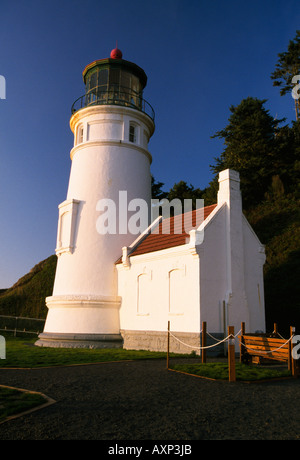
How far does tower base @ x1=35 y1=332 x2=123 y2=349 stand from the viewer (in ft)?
53.9

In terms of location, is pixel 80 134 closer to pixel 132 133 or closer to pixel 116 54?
pixel 132 133

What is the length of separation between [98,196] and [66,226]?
7.59 ft

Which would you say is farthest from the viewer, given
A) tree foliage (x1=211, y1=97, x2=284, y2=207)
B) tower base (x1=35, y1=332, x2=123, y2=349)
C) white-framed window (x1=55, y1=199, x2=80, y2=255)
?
tree foliage (x1=211, y1=97, x2=284, y2=207)

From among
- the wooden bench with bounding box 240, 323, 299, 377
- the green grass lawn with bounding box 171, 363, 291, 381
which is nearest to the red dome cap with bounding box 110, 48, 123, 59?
the wooden bench with bounding box 240, 323, 299, 377

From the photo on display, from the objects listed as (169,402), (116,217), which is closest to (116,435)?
(169,402)

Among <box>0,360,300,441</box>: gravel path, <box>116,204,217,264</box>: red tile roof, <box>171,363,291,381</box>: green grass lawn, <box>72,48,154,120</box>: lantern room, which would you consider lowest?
<box>0,360,300,441</box>: gravel path

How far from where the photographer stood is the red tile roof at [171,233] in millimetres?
15461

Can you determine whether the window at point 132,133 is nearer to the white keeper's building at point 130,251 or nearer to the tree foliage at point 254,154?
the white keeper's building at point 130,251

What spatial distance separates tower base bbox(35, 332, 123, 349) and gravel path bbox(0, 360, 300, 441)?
7.02 metres

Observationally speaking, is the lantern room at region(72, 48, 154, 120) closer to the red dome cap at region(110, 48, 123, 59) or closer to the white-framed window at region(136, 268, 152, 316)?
the red dome cap at region(110, 48, 123, 59)

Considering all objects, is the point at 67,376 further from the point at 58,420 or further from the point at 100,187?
the point at 100,187

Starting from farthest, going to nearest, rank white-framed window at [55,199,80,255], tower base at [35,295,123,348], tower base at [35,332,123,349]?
white-framed window at [55,199,80,255], tower base at [35,295,123,348], tower base at [35,332,123,349]

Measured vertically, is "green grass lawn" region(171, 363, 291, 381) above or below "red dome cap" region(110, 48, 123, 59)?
below

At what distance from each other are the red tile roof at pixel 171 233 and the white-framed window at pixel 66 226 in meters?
2.75
